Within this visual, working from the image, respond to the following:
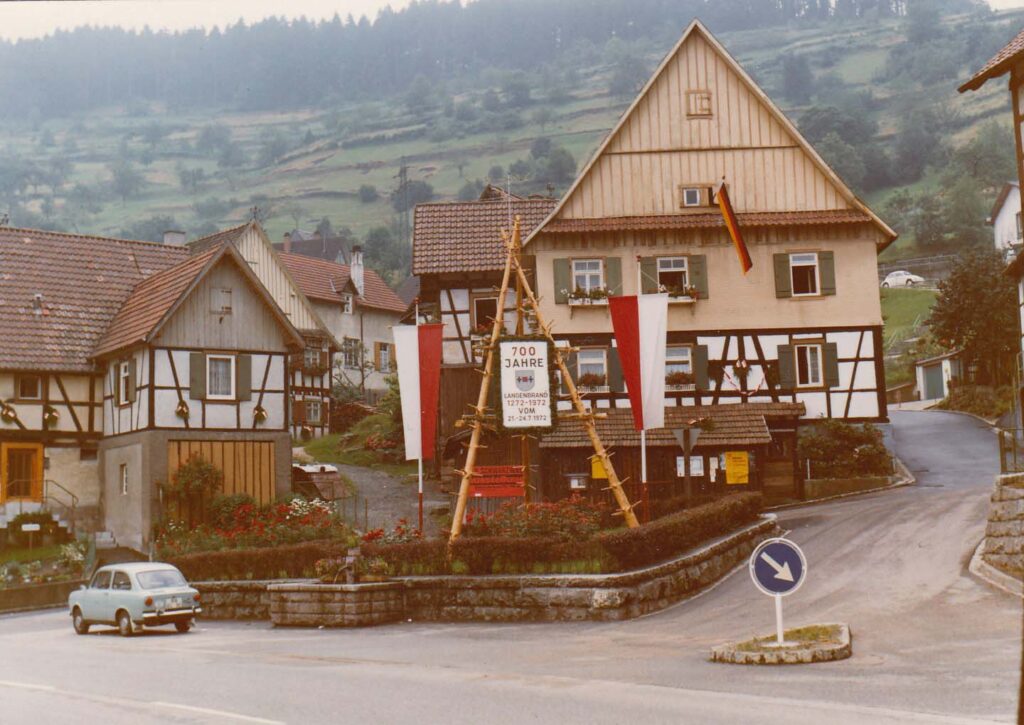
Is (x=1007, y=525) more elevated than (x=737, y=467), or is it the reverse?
(x=737, y=467)

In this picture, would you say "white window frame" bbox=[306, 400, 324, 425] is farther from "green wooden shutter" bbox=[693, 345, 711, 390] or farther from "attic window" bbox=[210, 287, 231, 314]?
"green wooden shutter" bbox=[693, 345, 711, 390]

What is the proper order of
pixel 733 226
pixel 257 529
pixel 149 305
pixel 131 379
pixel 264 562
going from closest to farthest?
1. pixel 264 562
2. pixel 257 529
3. pixel 733 226
4. pixel 131 379
5. pixel 149 305

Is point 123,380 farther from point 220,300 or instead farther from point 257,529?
point 257,529

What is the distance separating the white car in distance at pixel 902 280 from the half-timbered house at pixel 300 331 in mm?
44086

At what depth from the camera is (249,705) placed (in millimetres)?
14039

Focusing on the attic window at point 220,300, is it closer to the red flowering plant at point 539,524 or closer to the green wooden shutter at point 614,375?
the green wooden shutter at point 614,375

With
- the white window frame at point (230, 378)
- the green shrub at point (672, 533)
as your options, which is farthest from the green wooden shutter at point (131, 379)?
the green shrub at point (672, 533)

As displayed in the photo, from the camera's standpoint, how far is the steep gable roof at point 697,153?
43.5m

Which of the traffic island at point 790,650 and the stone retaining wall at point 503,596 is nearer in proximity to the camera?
the traffic island at point 790,650

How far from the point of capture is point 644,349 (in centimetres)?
2869

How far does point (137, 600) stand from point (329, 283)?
2309 inches

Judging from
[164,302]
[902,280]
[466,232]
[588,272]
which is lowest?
[164,302]

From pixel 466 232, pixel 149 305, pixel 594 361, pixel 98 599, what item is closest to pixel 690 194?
pixel 594 361

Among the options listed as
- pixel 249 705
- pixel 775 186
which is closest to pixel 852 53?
pixel 775 186
